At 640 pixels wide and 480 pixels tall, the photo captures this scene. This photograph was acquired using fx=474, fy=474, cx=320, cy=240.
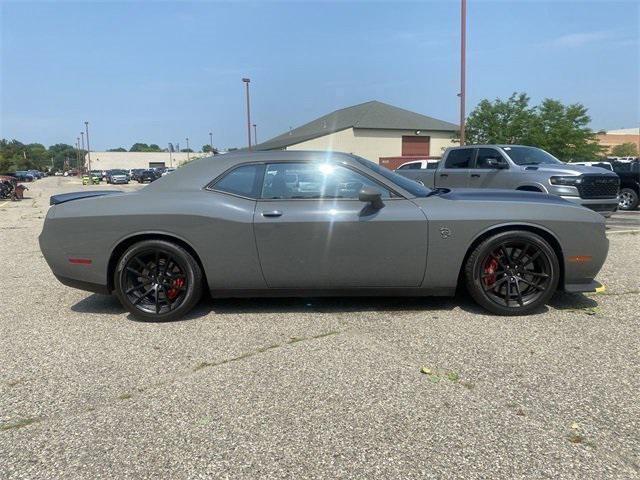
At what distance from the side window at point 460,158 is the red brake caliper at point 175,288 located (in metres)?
7.88

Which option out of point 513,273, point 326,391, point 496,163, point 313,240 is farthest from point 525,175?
point 326,391

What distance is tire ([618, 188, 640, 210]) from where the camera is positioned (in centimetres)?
1402

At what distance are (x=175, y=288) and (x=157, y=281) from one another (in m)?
0.17

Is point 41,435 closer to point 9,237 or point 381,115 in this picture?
point 9,237

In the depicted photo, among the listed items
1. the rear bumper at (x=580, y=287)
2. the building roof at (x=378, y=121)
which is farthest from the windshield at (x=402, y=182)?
the building roof at (x=378, y=121)

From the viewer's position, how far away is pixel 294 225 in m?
3.91

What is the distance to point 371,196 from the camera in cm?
386

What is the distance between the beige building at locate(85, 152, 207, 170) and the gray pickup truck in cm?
10228

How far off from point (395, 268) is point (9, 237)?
9.25 metres

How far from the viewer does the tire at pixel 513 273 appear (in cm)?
397

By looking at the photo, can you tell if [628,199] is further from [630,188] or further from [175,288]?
[175,288]

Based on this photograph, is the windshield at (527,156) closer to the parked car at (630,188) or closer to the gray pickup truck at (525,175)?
the gray pickup truck at (525,175)

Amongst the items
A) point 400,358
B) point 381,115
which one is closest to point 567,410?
point 400,358

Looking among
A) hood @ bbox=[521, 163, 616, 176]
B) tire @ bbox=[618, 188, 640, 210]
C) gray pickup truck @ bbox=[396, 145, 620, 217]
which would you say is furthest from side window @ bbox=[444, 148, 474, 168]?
tire @ bbox=[618, 188, 640, 210]
